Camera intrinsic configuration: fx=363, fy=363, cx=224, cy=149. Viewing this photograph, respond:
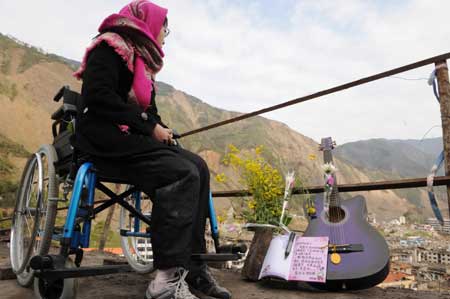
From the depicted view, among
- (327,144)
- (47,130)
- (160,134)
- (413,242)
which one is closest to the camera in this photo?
(160,134)

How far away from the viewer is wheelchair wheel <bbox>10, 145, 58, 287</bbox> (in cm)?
154

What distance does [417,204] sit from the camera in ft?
6.39

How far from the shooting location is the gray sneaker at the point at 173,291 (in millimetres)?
1198

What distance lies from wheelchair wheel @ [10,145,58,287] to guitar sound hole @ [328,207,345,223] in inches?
53.4

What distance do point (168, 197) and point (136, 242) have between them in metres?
0.99

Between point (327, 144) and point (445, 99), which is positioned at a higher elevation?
point (445, 99)

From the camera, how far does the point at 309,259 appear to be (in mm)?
1732

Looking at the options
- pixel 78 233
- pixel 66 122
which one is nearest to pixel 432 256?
pixel 78 233

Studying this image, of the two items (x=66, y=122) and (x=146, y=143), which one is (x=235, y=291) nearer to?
(x=146, y=143)

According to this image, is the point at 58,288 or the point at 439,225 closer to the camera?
the point at 58,288

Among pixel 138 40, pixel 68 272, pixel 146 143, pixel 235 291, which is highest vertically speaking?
pixel 138 40

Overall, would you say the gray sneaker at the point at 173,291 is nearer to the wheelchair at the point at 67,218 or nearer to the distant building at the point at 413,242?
the wheelchair at the point at 67,218

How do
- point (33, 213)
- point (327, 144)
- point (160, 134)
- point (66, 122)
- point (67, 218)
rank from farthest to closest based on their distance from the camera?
point (327, 144) → point (33, 213) → point (66, 122) → point (160, 134) → point (67, 218)

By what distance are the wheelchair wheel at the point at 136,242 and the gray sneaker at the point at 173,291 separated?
679 millimetres
